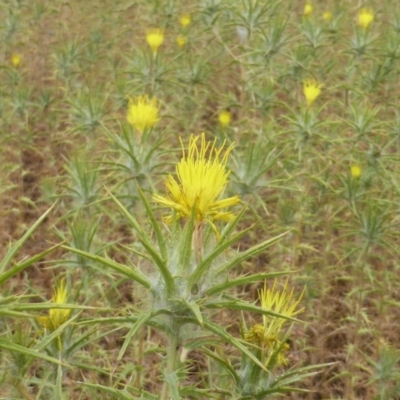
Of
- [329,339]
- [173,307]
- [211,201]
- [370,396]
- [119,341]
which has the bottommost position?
[173,307]

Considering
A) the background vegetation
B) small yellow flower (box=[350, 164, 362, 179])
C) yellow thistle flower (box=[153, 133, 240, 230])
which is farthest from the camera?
small yellow flower (box=[350, 164, 362, 179])

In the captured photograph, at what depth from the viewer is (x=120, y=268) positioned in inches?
41.1

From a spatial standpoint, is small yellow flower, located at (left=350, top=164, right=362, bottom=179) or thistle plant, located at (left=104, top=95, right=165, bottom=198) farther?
small yellow flower, located at (left=350, top=164, right=362, bottom=179)

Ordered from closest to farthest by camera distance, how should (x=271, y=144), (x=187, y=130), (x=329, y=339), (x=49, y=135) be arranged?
(x=271, y=144) → (x=329, y=339) → (x=187, y=130) → (x=49, y=135)

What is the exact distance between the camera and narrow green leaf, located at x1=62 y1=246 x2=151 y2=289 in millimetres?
1001

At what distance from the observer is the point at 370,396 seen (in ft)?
8.85

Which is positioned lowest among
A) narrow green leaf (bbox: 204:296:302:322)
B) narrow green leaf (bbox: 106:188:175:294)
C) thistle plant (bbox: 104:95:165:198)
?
narrow green leaf (bbox: 204:296:302:322)

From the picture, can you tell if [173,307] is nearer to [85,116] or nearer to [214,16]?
[85,116]

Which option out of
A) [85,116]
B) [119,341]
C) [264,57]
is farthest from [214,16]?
[119,341]

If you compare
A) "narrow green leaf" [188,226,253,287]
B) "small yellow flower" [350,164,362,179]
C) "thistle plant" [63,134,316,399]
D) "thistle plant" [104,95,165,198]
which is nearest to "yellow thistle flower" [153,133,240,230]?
"thistle plant" [63,134,316,399]

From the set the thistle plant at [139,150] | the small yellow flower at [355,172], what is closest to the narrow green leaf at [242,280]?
the thistle plant at [139,150]

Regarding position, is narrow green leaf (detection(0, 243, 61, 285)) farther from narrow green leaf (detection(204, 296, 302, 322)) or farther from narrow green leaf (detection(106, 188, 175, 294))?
narrow green leaf (detection(204, 296, 302, 322))

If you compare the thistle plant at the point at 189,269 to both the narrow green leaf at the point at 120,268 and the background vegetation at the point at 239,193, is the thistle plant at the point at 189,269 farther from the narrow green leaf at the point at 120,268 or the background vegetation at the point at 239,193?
the background vegetation at the point at 239,193

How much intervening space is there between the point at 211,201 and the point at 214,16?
278 cm
